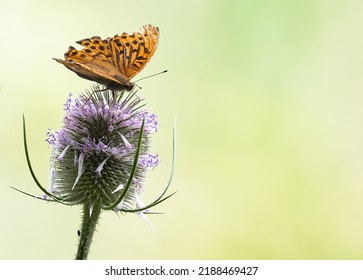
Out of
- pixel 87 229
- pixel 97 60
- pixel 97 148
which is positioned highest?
pixel 97 60

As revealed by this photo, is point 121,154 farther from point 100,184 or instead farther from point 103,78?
point 103,78

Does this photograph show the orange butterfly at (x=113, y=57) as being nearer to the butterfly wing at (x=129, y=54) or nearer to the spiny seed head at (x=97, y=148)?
the butterfly wing at (x=129, y=54)

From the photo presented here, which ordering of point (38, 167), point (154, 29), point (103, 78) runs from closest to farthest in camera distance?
point (103, 78), point (154, 29), point (38, 167)

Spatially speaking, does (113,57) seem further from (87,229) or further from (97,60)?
(87,229)

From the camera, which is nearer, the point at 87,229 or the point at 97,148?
the point at 87,229

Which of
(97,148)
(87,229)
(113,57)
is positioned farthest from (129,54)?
(87,229)
